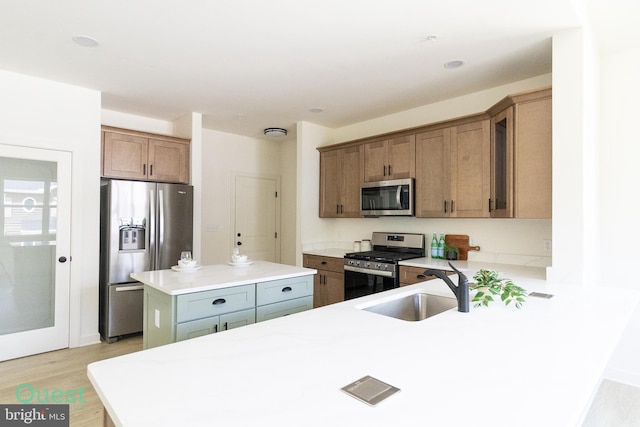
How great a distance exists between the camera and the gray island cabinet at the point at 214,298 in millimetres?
2131

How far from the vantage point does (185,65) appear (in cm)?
299

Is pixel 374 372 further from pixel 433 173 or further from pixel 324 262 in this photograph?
pixel 324 262

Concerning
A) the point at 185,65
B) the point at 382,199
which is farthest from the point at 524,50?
the point at 185,65

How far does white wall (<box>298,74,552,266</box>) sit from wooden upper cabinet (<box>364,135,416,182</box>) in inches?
16.3

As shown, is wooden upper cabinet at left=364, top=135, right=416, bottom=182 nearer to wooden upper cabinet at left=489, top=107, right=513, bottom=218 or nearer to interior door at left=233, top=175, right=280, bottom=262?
wooden upper cabinet at left=489, top=107, right=513, bottom=218

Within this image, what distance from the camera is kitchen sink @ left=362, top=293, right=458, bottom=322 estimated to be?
6.39 ft

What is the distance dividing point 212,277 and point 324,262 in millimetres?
2038

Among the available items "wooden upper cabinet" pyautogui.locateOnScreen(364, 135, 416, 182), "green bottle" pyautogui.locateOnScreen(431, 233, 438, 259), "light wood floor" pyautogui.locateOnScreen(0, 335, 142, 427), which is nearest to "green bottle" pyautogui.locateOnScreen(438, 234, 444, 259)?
"green bottle" pyautogui.locateOnScreen(431, 233, 438, 259)

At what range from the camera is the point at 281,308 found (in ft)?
8.55

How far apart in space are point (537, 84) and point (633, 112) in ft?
2.44

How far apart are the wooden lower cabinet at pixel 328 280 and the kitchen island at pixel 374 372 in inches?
97.8

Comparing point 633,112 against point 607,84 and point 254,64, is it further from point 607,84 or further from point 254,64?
point 254,64

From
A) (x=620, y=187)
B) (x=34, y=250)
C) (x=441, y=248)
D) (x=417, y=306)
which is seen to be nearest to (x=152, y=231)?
(x=34, y=250)

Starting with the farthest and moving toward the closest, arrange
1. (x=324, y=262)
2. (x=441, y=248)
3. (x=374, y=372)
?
(x=324, y=262)
(x=441, y=248)
(x=374, y=372)
